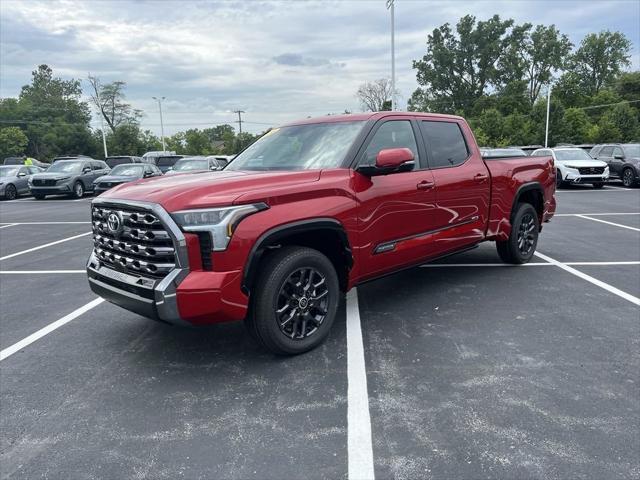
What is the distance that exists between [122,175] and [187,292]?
55.9 ft

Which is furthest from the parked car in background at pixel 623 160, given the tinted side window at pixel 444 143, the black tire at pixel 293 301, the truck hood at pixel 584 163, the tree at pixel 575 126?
the tree at pixel 575 126

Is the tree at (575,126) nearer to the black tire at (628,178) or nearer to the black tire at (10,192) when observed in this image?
the black tire at (628,178)

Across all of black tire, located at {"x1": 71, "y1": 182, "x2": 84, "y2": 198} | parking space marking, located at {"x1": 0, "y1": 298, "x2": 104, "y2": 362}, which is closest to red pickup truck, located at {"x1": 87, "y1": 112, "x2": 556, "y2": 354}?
parking space marking, located at {"x1": 0, "y1": 298, "x2": 104, "y2": 362}

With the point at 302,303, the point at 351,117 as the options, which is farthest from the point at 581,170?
the point at 302,303

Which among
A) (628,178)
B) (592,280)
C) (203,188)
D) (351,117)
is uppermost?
(351,117)

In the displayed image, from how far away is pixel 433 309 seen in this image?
4883 mm

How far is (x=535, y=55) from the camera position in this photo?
2648 inches

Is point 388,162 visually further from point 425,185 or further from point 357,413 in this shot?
point 357,413

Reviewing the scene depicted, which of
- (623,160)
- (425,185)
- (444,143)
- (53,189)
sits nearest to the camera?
(425,185)

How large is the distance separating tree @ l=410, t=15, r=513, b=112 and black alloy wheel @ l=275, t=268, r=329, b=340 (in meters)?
66.6

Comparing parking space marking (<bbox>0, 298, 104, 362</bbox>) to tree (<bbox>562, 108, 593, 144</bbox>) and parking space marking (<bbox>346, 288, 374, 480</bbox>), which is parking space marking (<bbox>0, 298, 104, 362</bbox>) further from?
tree (<bbox>562, 108, 593, 144</bbox>)

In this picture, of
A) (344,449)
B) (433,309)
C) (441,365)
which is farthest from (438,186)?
(344,449)

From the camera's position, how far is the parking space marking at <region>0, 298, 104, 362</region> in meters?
4.11

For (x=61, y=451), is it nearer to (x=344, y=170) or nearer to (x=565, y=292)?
(x=344, y=170)
